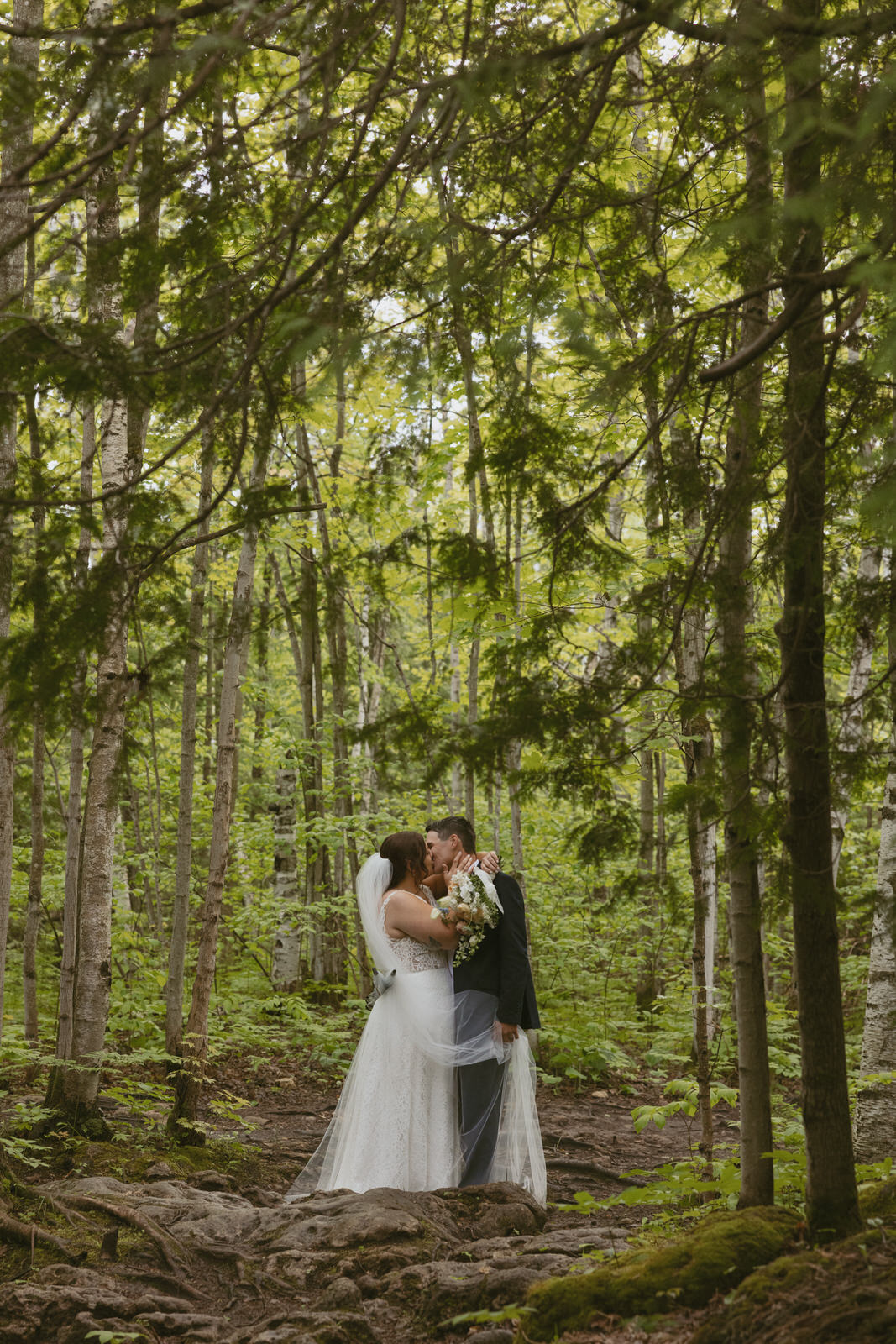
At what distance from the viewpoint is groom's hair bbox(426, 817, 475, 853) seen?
253 inches

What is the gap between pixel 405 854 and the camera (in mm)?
6422

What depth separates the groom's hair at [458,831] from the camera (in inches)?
253

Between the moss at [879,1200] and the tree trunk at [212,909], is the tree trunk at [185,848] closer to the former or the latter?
the tree trunk at [212,909]

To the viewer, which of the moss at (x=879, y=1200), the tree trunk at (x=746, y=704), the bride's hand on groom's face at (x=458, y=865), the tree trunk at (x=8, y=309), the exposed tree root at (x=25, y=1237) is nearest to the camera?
the tree trunk at (x=746, y=704)

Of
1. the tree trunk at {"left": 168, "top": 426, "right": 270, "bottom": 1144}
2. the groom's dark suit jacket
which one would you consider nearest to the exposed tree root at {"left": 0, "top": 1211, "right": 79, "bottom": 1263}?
the tree trunk at {"left": 168, "top": 426, "right": 270, "bottom": 1144}

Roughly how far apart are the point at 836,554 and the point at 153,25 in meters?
2.64

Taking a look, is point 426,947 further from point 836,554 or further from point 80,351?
point 80,351

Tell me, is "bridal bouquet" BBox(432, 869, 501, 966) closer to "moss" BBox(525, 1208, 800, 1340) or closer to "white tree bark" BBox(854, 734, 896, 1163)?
"white tree bark" BBox(854, 734, 896, 1163)

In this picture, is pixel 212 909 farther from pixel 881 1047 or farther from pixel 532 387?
pixel 532 387

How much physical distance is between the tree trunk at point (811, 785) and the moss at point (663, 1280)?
0.25 m

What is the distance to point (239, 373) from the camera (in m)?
3.15

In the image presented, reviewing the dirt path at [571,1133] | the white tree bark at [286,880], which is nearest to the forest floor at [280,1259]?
the dirt path at [571,1133]

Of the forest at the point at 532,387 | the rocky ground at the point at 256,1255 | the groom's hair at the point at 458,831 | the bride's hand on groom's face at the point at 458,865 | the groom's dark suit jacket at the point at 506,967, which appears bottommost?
the rocky ground at the point at 256,1255

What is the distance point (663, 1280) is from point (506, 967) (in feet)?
9.35
